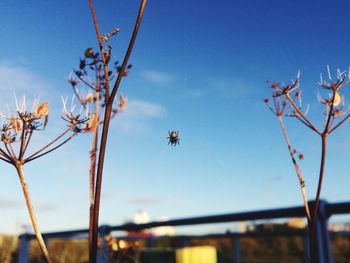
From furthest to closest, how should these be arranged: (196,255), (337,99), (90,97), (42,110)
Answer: (196,255) → (90,97) → (337,99) → (42,110)

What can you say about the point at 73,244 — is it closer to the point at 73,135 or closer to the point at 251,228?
the point at 251,228

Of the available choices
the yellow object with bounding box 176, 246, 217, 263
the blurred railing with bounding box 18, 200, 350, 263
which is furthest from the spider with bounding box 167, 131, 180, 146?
the yellow object with bounding box 176, 246, 217, 263

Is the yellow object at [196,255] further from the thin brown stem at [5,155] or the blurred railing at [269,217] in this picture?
the thin brown stem at [5,155]

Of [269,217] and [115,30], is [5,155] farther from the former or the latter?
[269,217]

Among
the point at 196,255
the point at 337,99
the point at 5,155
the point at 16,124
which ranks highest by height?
the point at 337,99

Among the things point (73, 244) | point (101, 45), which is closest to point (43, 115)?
point (101, 45)

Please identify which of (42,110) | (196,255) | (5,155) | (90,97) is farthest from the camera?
(196,255)

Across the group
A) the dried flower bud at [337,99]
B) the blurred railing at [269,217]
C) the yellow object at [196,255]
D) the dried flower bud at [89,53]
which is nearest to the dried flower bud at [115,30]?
the dried flower bud at [89,53]

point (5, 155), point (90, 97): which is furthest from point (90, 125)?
point (90, 97)
